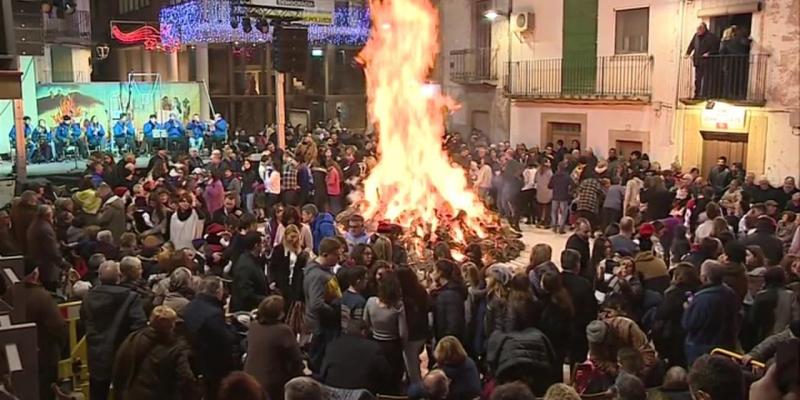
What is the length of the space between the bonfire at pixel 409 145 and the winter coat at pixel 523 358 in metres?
7.41

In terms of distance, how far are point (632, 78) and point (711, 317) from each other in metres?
14.4

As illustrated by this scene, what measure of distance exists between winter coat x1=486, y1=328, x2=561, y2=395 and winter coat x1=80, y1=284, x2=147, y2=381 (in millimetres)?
2762

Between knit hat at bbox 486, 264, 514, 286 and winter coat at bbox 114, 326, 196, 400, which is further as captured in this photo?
knit hat at bbox 486, 264, 514, 286

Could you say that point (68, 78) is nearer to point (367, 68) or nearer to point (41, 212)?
point (367, 68)

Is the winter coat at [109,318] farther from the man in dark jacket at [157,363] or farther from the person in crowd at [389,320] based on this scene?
the person in crowd at [389,320]

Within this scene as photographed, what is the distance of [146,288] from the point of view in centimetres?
677

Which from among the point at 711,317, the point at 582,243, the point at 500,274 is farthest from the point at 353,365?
the point at 582,243

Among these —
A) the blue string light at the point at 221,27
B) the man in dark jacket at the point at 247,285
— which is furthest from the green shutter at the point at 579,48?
the man in dark jacket at the point at 247,285

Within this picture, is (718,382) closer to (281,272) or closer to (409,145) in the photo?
(281,272)

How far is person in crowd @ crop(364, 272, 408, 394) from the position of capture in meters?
6.29

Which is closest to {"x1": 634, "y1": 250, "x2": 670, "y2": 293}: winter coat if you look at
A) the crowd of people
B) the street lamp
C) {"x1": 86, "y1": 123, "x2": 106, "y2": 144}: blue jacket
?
the crowd of people

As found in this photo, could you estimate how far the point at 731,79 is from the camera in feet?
55.9

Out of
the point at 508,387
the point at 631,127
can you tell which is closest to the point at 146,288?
the point at 508,387

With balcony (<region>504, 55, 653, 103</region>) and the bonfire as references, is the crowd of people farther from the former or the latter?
balcony (<region>504, 55, 653, 103</region>)
